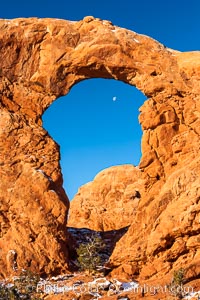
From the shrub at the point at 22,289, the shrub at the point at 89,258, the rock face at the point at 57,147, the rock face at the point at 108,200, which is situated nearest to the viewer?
the shrub at the point at 22,289

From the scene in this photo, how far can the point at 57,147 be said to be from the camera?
138 feet

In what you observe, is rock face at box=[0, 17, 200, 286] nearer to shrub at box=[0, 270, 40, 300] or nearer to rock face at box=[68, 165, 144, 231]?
shrub at box=[0, 270, 40, 300]

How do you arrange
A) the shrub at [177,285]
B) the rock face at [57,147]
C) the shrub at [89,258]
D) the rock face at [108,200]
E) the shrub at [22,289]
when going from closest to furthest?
the shrub at [22,289] < the shrub at [177,285] < the rock face at [57,147] < the shrub at [89,258] < the rock face at [108,200]

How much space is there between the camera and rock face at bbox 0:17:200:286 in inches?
1490

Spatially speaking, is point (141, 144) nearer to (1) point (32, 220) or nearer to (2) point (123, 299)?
(1) point (32, 220)

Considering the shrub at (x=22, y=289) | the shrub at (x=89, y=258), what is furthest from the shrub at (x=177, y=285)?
the shrub at (x=22, y=289)

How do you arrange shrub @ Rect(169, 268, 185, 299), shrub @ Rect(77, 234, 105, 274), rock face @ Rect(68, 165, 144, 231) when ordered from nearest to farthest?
shrub @ Rect(169, 268, 185, 299) → shrub @ Rect(77, 234, 105, 274) → rock face @ Rect(68, 165, 144, 231)

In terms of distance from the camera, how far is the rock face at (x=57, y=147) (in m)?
37.8

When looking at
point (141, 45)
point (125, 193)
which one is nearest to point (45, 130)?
point (141, 45)

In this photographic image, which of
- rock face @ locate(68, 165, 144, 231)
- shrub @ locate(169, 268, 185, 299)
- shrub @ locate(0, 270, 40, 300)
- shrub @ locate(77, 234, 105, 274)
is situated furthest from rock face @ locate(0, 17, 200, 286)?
rock face @ locate(68, 165, 144, 231)

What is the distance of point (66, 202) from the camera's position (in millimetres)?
40906

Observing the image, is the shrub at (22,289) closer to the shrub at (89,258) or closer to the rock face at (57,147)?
the rock face at (57,147)

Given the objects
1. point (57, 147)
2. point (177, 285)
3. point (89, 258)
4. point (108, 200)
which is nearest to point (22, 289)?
point (89, 258)

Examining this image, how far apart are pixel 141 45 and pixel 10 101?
31.6 feet
